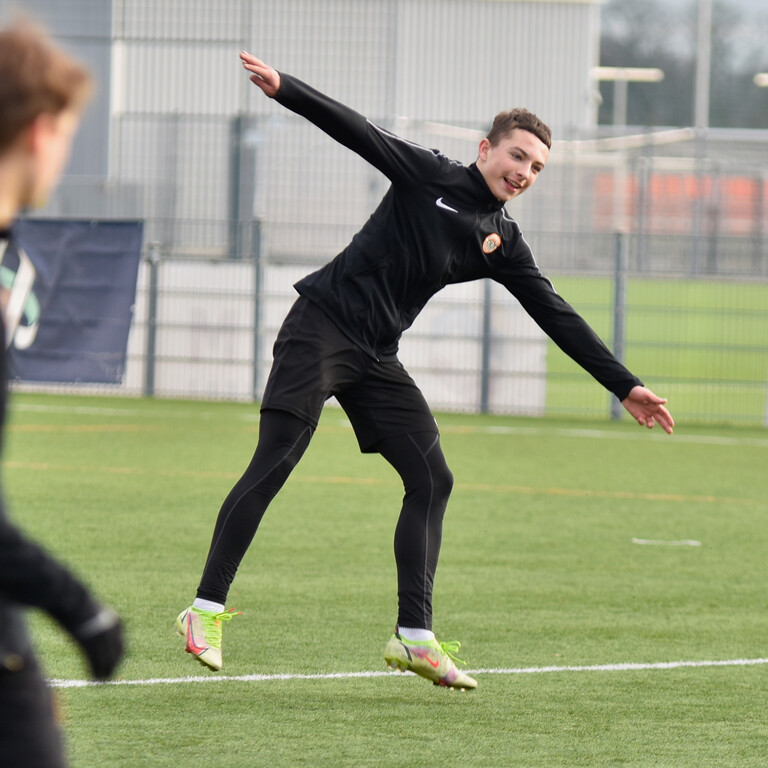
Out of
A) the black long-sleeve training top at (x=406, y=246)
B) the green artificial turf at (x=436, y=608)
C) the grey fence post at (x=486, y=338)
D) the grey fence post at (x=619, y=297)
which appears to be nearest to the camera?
the green artificial turf at (x=436, y=608)

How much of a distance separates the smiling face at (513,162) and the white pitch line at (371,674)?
5.62 ft

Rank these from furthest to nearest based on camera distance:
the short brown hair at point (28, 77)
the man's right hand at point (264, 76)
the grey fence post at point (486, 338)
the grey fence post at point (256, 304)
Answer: the grey fence post at point (256, 304) < the grey fence post at point (486, 338) < the man's right hand at point (264, 76) < the short brown hair at point (28, 77)

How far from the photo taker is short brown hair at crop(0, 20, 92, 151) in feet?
7.82

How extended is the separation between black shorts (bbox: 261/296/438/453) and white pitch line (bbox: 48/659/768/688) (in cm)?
81

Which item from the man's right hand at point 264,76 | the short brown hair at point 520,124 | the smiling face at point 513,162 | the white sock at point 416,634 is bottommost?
the white sock at point 416,634

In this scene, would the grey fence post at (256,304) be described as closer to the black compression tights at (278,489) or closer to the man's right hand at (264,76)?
the black compression tights at (278,489)

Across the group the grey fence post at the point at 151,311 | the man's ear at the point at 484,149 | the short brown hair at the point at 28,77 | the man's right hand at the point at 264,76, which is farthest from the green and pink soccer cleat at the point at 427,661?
the grey fence post at the point at 151,311

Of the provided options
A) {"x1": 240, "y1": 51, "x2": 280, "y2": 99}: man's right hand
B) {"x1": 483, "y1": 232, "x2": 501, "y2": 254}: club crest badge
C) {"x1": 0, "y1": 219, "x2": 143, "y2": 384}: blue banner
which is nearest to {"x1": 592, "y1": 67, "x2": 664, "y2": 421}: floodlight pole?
{"x1": 0, "y1": 219, "x2": 143, "y2": 384}: blue banner

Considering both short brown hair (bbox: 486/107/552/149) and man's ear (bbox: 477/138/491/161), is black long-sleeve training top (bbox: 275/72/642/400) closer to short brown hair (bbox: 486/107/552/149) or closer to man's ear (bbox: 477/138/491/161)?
man's ear (bbox: 477/138/491/161)

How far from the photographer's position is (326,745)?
15.6 feet

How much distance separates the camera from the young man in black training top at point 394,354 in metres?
5.42

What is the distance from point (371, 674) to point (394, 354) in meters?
1.14

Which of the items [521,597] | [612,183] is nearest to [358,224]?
[612,183]

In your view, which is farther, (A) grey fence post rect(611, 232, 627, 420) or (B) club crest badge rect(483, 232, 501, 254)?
(A) grey fence post rect(611, 232, 627, 420)
